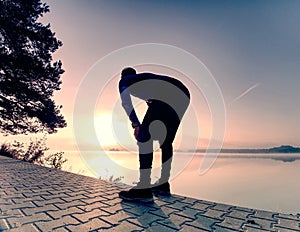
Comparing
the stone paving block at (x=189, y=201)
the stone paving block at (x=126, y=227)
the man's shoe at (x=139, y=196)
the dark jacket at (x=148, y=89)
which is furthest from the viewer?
the stone paving block at (x=189, y=201)

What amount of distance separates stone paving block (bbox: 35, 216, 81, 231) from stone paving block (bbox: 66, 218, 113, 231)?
8 centimetres

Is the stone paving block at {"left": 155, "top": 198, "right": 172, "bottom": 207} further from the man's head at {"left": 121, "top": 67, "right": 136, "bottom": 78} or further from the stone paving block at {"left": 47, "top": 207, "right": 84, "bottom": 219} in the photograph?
the man's head at {"left": 121, "top": 67, "right": 136, "bottom": 78}

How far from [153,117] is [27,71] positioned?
9.58m

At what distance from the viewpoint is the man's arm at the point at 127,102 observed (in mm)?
2822

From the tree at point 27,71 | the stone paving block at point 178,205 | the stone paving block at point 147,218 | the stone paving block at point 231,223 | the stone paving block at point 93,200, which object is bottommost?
the stone paving block at point 93,200

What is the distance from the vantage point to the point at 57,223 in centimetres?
191

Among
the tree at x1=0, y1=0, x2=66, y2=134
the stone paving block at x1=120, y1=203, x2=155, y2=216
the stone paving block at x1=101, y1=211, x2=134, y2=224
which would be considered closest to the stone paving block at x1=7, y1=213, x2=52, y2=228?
the stone paving block at x1=101, y1=211, x2=134, y2=224

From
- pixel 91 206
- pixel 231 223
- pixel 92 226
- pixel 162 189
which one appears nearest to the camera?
pixel 92 226

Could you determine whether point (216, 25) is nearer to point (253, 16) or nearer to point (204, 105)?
point (253, 16)

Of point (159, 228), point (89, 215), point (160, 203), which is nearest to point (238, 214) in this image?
point (160, 203)

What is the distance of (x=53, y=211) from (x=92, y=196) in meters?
0.85

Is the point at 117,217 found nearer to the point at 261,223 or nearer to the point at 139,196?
the point at 139,196

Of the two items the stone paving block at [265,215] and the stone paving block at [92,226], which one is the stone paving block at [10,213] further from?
the stone paving block at [265,215]

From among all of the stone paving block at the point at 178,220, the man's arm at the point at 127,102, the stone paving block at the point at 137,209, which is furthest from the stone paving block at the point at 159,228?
the man's arm at the point at 127,102
